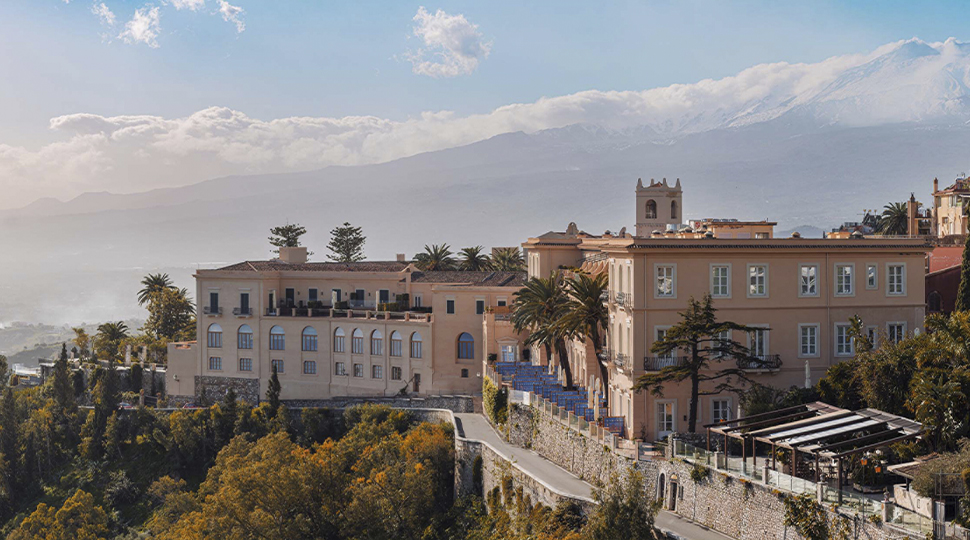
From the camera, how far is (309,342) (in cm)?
6994

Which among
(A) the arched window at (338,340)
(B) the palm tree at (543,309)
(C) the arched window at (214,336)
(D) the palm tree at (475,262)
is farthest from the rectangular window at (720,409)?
(D) the palm tree at (475,262)

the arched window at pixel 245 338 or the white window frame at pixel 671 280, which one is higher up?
the white window frame at pixel 671 280

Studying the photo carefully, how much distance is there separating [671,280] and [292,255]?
151ft

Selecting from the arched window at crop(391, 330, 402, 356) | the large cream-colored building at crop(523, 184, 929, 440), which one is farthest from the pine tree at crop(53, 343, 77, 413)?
the large cream-colored building at crop(523, 184, 929, 440)

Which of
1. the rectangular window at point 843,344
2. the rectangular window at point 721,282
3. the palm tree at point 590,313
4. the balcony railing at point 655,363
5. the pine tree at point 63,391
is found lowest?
the pine tree at point 63,391

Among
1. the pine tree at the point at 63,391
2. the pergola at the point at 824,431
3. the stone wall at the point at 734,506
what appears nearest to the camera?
the stone wall at the point at 734,506

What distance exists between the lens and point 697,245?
1590 inches

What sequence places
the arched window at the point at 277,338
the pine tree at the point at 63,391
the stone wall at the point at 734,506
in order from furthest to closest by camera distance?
1. the pine tree at the point at 63,391
2. the arched window at the point at 277,338
3. the stone wall at the point at 734,506

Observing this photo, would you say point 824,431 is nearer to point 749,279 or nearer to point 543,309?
point 749,279

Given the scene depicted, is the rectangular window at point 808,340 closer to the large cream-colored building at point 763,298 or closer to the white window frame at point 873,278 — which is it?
the large cream-colored building at point 763,298

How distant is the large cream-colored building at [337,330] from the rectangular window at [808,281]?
24.0 meters

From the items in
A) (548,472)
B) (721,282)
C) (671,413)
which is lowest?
(548,472)


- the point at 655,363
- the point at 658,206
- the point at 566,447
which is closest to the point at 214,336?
the point at 658,206

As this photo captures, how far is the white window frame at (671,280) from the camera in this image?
40.4 metres
